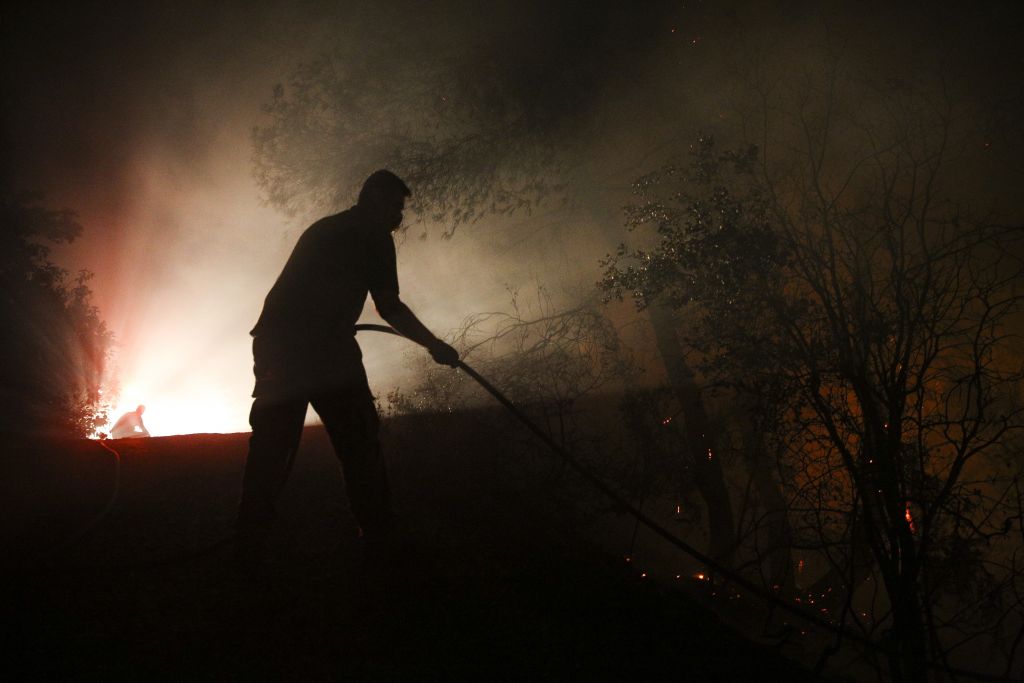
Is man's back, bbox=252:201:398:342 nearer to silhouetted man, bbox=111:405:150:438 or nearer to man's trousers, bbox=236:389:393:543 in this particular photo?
man's trousers, bbox=236:389:393:543

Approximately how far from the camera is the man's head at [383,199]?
3.12 m

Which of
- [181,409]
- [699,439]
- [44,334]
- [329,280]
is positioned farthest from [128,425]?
[329,280]

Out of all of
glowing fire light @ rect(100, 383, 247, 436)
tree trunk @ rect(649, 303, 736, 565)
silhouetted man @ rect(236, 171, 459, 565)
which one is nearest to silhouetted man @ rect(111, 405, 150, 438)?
glowing fire light @ rect(100, 383, 247, 436)

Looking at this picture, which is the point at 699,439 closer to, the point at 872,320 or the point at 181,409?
the point at 872,320

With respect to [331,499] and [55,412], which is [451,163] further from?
[55,412]

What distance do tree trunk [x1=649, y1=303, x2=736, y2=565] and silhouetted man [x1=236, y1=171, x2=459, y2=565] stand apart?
4618 mm

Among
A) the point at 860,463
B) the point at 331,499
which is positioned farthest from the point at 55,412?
the point at 860,463

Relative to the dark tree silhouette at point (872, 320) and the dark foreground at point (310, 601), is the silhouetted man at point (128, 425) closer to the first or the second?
the dark foreground at point (310, 601)

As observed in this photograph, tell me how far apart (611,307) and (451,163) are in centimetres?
323

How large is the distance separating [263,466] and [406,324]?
100 centimetres

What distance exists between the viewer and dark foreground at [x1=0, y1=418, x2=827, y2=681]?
203 cm

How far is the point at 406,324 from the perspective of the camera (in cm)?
310

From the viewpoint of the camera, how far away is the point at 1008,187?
525 centimetres

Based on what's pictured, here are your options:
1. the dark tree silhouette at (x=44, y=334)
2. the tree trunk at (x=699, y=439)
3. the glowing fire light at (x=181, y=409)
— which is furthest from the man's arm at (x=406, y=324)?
the glowing fire light at (x=181, y=409)
